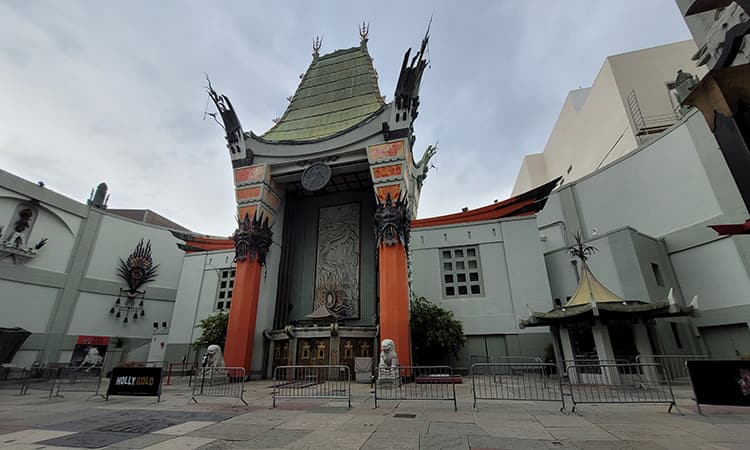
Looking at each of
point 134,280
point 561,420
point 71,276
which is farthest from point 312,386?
point 71,276

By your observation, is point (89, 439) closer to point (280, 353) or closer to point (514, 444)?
point (514, 444)

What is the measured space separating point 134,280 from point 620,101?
4205cm

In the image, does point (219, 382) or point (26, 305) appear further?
point (26, 305)

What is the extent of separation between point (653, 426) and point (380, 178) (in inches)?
543

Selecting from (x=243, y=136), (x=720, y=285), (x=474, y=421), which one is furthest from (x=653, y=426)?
(x=243, y=136)

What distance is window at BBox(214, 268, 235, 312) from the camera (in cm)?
2317

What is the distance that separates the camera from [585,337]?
1309 centimetres

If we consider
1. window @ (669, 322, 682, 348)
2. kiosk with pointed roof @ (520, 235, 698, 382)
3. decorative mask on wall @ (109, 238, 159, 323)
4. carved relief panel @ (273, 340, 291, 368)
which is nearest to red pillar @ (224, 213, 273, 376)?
carved relief panel @ (273, 340, 291, 368)

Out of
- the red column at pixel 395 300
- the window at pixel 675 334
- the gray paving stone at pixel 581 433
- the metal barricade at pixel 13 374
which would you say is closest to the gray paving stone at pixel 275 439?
the gray paving stone at pixel 581 433

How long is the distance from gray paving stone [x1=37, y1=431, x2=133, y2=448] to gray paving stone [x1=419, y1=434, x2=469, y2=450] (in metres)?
4.98

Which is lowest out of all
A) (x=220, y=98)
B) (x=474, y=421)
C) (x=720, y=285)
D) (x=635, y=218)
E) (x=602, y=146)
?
(x=474, y=421)

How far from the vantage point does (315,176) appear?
18641 millimetres

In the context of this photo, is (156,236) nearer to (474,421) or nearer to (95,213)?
(95,213)

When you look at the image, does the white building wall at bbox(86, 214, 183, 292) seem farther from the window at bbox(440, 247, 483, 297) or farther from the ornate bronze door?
the window at bbox(440, 247, 483, 297)
